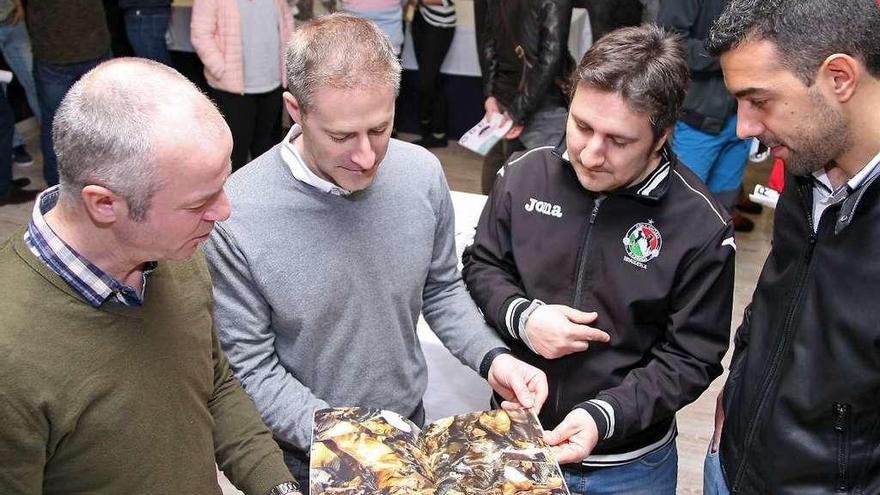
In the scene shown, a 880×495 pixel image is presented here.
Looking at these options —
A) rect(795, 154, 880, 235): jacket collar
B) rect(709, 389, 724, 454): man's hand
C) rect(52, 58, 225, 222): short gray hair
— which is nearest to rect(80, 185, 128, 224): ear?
rect(52, 58, 225, 222): short gray hair

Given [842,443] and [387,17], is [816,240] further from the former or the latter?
[387,17]

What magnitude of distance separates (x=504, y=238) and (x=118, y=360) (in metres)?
0.84

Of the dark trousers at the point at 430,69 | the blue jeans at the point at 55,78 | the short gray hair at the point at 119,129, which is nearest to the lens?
the short gray hair at the point at 119,129

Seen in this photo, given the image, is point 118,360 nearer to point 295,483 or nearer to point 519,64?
point 295,483

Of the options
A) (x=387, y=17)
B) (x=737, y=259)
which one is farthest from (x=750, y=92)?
(x=387, y=17)

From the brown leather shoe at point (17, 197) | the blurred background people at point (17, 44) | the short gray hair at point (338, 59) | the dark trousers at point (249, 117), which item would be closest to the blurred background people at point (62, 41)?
the blurred background people at point (17, 44)

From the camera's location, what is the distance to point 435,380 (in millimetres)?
2197

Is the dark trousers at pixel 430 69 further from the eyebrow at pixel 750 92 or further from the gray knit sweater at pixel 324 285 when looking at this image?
the eyebrow at pixel 750 92

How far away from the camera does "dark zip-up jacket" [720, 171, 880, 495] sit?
1.36m

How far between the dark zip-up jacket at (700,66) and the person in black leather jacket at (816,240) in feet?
6.79

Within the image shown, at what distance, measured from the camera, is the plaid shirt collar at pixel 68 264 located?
1.17 metres

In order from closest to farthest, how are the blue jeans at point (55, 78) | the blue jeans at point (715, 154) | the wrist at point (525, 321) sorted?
the wrist at point (525, 321)
the blue jeans at point (715, 154)
the blue jeans at point (55, 78)

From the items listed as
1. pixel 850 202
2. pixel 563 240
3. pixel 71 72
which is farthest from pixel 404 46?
pixel 850 202

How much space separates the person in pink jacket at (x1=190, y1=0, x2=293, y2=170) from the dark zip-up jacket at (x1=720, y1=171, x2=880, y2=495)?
313cm
